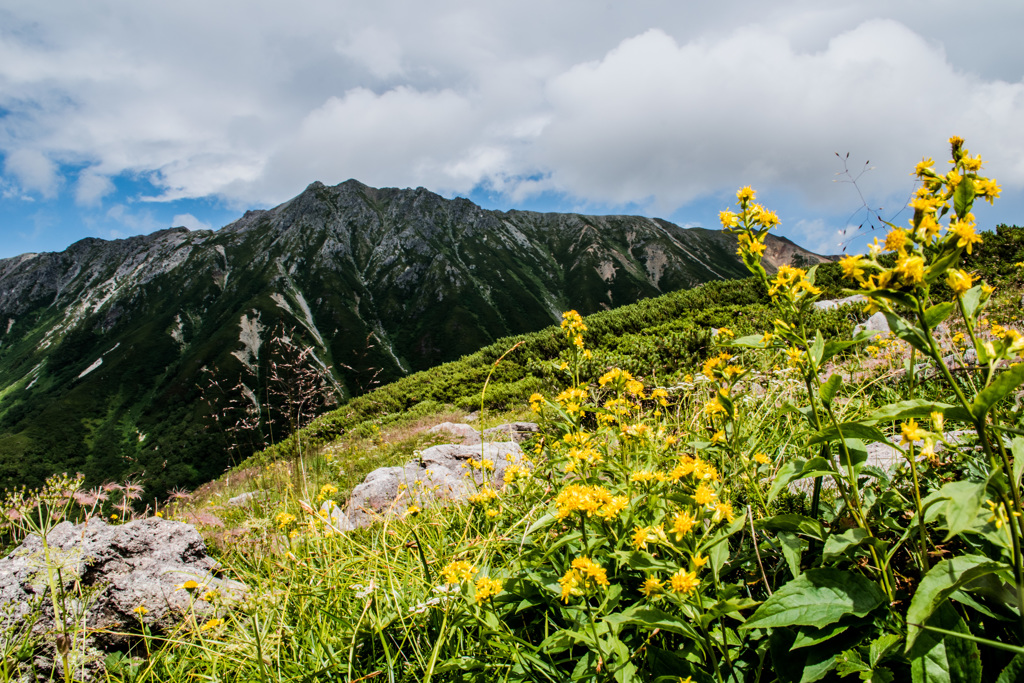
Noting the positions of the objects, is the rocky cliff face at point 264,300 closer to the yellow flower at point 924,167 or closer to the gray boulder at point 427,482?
the gray boulder at point 427,482

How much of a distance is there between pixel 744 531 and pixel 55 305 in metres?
267

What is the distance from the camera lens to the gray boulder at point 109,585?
3.07 meters

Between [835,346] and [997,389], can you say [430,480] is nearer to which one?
[835,346]

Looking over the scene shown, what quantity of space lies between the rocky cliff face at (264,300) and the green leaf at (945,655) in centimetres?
8681

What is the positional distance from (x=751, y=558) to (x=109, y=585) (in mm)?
4806

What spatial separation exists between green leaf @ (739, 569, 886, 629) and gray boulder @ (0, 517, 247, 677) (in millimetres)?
3397

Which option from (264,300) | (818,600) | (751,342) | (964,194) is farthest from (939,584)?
(264,300)

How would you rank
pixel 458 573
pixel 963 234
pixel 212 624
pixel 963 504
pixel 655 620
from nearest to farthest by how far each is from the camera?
pixel 963 504, pixel 963 234, pixel 655 620, pixel 458 573, pixel 212 624

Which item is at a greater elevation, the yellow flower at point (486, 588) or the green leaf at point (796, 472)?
the green leaf at point (796, 472)

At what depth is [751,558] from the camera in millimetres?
2039

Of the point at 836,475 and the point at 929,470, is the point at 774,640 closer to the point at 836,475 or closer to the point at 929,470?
the point at 836,475

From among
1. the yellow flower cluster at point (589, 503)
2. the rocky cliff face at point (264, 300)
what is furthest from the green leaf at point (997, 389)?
the rocky cliff face at point (264, 300)

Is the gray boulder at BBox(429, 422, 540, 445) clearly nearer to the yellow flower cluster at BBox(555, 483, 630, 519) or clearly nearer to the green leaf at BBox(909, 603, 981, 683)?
the yellow flower cluster at BBox(555, 483, 630, 519)

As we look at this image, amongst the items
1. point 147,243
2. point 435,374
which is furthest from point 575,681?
point 147,243
